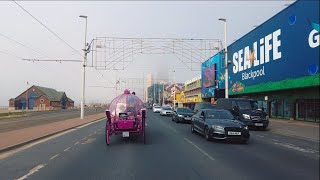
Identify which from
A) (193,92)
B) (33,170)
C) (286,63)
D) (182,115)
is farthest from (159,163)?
(193,92)

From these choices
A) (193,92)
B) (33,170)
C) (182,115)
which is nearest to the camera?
(33,170)

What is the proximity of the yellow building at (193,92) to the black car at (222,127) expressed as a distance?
5629 centimetres

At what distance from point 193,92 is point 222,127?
69.8 meters

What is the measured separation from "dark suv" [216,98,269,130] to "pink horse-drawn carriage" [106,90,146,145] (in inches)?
352

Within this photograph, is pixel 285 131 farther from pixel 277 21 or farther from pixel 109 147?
pixel 277 21

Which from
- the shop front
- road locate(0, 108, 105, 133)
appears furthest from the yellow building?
road locate(0, 108, 105, 133)

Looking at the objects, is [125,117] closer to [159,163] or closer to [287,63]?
[159,163]

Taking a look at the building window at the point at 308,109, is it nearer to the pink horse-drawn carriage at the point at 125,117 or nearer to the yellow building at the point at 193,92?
the pink horse-drawn carriage at the point at 125,117

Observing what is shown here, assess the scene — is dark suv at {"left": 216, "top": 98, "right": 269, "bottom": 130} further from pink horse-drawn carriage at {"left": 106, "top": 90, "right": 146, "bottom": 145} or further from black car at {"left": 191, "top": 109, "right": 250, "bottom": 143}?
pink horse-drawn carriage at {"left": 106, "top": 90, "right": 146, "bottom": 145}

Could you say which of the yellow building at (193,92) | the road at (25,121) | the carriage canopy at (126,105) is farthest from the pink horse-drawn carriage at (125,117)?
the yellow building at (193,92)

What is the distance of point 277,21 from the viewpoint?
32844 millimetres

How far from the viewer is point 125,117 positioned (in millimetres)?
14484

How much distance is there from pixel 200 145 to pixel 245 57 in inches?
1208

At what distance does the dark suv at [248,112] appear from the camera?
22.3 metres
